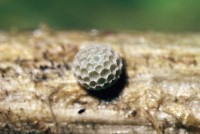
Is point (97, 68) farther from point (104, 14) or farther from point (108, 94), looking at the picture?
point (104, 14)

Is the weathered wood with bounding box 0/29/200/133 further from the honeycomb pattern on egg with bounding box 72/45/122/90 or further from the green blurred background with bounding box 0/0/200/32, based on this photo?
the green blurred background with bounding box 0/0/200/32

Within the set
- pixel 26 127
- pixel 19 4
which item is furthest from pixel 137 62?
pixel 19 4

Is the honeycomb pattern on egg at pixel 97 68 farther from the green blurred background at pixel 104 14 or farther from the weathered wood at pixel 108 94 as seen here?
the green blurred background at pixel 104 14

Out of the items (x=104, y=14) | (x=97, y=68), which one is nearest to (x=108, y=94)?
(x=97, y=68)

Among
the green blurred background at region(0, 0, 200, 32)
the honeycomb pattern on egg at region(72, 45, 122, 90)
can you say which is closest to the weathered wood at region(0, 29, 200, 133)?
the honeycomb pattern on egg at region(72, 45, 122, 90)

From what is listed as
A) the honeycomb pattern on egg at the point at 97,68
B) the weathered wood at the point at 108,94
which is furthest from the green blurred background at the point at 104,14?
the honeycomb pattern on egg at the point at 97,68

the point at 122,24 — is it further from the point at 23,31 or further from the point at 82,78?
the point at 82,78
